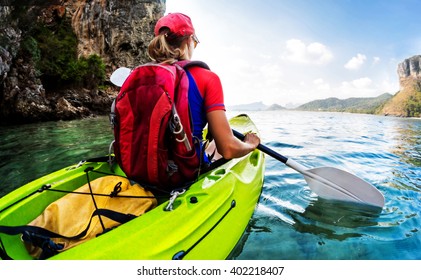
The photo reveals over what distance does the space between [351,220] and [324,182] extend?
0.59m

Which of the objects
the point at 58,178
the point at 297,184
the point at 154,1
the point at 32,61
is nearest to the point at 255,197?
the point at 297,184

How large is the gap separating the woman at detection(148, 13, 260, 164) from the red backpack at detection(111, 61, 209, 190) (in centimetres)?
8

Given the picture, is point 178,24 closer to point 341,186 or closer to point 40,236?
point 40,236

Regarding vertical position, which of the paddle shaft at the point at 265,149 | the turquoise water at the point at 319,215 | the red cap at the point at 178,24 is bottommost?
the turquoise water at the point at 319,215

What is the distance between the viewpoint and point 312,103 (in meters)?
164

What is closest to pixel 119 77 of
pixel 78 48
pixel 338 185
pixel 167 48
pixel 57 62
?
pixel 167 48

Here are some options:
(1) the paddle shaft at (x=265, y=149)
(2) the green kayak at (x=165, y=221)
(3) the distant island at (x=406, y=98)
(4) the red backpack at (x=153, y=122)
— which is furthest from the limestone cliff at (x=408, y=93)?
(4) the red backpack at (x=153, y=122)

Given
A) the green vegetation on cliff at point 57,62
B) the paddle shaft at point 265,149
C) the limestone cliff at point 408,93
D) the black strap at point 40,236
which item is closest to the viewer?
the black strap at point 40,236

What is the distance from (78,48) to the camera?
22219 millimetres

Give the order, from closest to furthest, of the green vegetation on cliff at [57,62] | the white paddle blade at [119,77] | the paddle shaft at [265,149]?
1. the white paddle blade at [119,77]
2. the paddle shaft at [265,149]
3. the green vegetation on cliff at [57,62]

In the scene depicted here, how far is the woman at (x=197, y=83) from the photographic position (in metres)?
1.74

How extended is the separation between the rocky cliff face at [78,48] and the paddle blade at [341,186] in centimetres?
1089

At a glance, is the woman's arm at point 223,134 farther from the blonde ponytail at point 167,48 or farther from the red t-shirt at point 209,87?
the blonde ponytail at point 167,48

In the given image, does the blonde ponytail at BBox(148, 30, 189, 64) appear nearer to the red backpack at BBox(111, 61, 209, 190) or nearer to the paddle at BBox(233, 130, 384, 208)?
the red backpack at BBox(111, 61, 209, 190)
